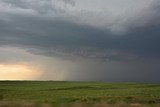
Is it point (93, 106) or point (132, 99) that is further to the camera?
point (132, 99)

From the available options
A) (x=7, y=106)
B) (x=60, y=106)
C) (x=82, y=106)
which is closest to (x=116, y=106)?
(x=82, y=106)

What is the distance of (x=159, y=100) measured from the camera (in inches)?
2216

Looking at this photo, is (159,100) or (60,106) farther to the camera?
(159,100)

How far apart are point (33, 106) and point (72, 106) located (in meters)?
2.81

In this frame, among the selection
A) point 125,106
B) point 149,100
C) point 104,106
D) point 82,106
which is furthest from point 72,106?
point 149,100

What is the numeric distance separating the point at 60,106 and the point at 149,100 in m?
33.1

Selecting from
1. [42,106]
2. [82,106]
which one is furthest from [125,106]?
[42,106]

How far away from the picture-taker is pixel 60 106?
85.1 feet

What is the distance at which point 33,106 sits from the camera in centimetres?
2503

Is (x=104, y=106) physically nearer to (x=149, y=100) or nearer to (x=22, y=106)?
(x=22, y=106)

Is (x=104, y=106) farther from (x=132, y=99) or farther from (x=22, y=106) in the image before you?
(x=132, y=99)

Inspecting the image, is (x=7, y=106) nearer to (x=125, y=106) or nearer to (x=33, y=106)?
(x=33, y=106)

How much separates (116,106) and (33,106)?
19.9 ft

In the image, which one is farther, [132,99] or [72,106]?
[132,99]
